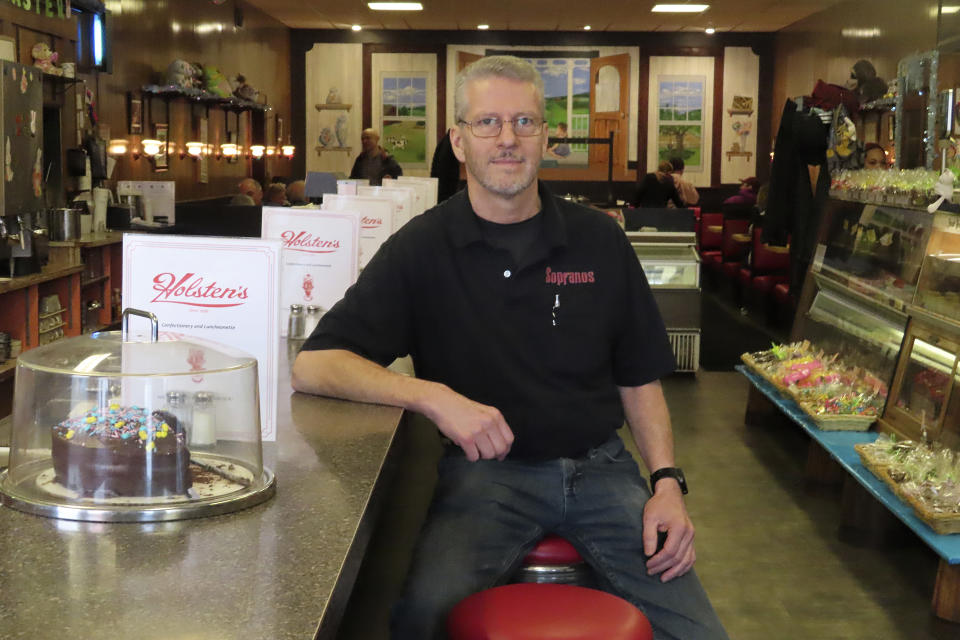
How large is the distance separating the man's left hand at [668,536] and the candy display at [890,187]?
2838 mm

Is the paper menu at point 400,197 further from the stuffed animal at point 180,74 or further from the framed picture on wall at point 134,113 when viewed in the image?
the stuffed animal at point 180,74

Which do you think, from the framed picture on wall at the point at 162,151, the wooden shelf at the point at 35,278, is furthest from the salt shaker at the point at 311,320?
the framed picture on wall at the point at 162,151

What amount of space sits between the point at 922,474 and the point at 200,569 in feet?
10.3

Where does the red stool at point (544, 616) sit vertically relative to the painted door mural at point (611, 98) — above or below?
below

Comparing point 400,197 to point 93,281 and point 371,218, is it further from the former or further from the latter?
point 93,281

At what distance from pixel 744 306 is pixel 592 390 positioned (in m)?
9.88

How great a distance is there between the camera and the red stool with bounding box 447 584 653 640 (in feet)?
5.70

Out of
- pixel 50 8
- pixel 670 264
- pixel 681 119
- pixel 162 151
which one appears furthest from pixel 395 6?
pixel 670 264

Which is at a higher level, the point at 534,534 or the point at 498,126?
the point at 498,126

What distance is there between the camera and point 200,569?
1.26 m

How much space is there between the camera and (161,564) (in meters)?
1.27

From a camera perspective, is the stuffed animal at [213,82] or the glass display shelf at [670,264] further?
the stuffed animal at [213,82]

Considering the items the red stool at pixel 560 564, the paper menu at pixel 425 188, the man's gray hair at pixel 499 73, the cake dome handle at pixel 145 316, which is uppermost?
the man's gray hair at pixel 499 73

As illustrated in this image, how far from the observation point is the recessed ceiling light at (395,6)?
46.6 ft
